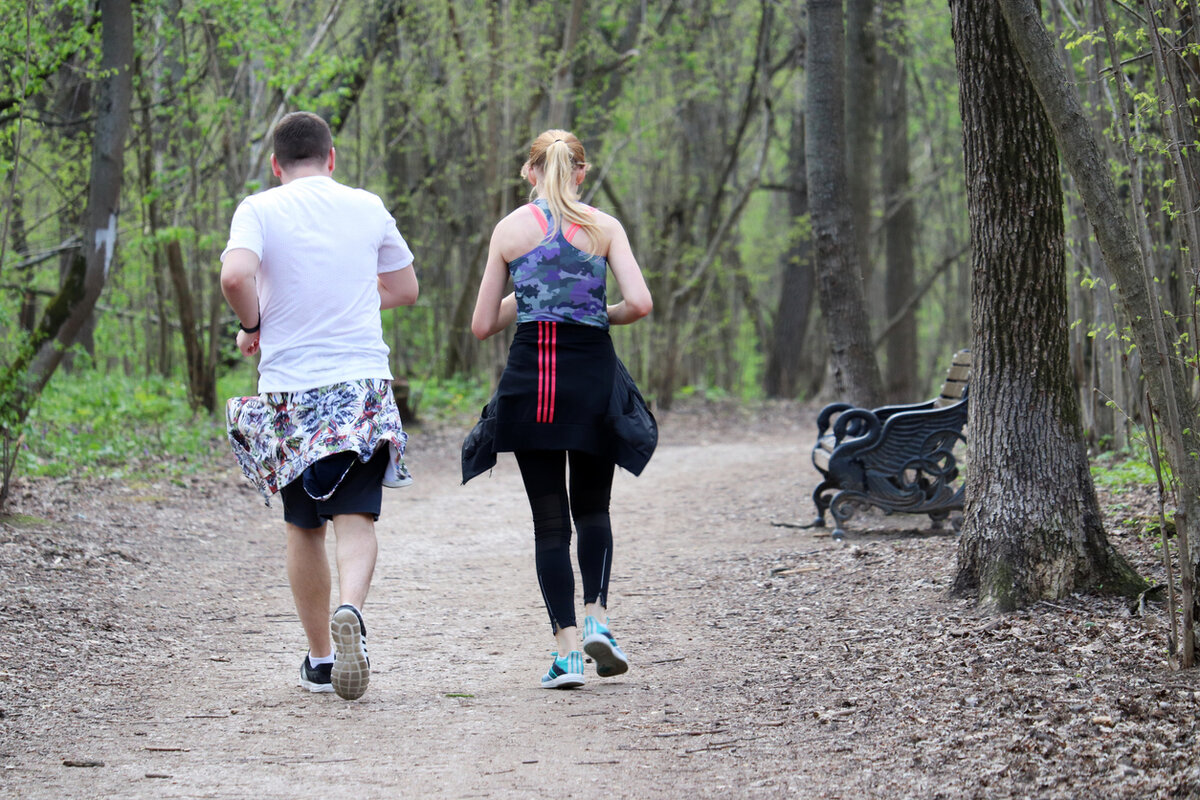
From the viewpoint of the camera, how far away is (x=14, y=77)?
7.70m

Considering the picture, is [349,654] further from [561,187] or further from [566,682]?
[561,187]

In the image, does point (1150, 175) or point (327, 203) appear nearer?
point (327, 203)

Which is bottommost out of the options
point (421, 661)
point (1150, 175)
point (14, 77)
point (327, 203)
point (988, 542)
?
point (421, 661)

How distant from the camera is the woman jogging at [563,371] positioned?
3807mm

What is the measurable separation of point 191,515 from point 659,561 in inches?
138

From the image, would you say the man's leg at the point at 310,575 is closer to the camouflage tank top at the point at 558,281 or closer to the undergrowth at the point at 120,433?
the camouflage tank top at the point at 558,281

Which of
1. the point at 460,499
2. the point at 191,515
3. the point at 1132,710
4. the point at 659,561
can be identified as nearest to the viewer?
the point at 1132,710

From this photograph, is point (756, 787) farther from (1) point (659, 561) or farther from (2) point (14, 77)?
(2) point (14, 77)

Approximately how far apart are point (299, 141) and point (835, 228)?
5.32m

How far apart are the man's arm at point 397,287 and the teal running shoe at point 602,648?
1317mm

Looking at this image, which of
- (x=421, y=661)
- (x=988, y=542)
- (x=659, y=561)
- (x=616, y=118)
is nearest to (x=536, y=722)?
(x=421, y=661)

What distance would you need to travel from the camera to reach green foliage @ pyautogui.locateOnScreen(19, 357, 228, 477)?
30.1 feet

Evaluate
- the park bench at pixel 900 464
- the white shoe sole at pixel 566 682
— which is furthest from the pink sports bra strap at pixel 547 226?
the park bench at pixel 900 464

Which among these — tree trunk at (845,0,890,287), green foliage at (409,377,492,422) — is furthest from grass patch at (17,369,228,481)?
tree trunk at (845,0,890,287)
